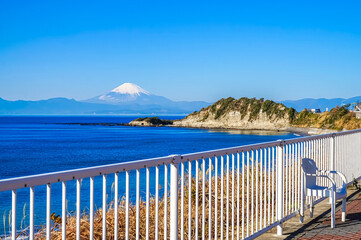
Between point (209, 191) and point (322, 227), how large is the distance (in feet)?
8.86

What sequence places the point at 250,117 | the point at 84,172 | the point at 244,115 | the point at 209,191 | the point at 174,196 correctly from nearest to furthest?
the point at 84,172 → the point at 174,196 → the point at 209,191 → the point at 250,117 → the point at 244,115

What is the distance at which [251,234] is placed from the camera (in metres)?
5.27

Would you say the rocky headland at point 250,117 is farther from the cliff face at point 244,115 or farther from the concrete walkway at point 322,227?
the concrete walkway at point 322,227

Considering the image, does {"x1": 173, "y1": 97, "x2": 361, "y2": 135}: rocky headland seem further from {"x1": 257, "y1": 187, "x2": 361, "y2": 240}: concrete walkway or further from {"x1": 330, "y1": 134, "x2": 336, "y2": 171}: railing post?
{"x1": 257, "y1": 187, "x2": 361, "y2": 240}: concrete walkway

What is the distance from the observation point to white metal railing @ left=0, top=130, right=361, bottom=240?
294 cm

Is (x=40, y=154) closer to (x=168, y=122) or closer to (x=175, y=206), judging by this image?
(x=175, y=206)

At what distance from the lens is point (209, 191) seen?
13.8 feet

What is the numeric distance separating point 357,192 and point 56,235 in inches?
234

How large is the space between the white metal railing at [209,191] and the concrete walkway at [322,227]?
191 millimetres

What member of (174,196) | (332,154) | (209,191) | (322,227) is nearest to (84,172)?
(174,196)

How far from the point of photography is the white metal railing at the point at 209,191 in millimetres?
2944

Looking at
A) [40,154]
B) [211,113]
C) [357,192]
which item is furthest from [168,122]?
[357,192]

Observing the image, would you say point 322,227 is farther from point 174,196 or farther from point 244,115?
point 244,115

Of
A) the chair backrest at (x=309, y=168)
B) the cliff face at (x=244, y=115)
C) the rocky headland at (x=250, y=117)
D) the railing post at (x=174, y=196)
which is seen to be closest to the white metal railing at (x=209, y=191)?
the railing post at (x=174, y=196)
